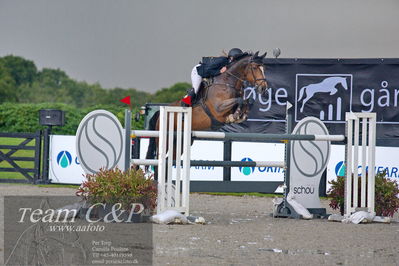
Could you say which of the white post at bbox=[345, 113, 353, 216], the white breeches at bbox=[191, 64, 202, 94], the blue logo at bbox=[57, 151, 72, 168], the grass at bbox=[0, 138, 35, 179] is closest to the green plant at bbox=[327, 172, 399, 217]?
the white post at bbox=[345, 113, 353, 216]

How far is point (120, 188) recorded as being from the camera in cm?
855

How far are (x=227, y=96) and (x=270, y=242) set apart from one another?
201 inches

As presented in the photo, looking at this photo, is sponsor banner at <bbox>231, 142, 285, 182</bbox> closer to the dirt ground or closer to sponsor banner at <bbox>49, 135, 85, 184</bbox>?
sponsor banner at <bbox>49, 135, 85, 184</bbox>

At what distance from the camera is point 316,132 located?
10516mm

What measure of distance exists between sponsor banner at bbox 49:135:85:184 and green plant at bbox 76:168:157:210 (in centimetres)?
692

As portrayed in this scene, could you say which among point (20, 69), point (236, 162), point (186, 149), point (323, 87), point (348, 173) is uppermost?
point (20, 69)

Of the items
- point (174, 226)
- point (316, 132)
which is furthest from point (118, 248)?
point (316, 132)

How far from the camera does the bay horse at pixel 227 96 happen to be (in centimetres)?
1208

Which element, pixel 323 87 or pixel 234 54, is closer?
pixel 234 54

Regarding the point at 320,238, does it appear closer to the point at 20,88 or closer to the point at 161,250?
the point at 161,250

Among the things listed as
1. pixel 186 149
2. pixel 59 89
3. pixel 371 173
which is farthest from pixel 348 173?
pixel 59 89

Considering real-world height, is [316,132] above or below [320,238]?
above

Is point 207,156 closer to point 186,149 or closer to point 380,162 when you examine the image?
point 380,162

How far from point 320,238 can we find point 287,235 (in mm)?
360
